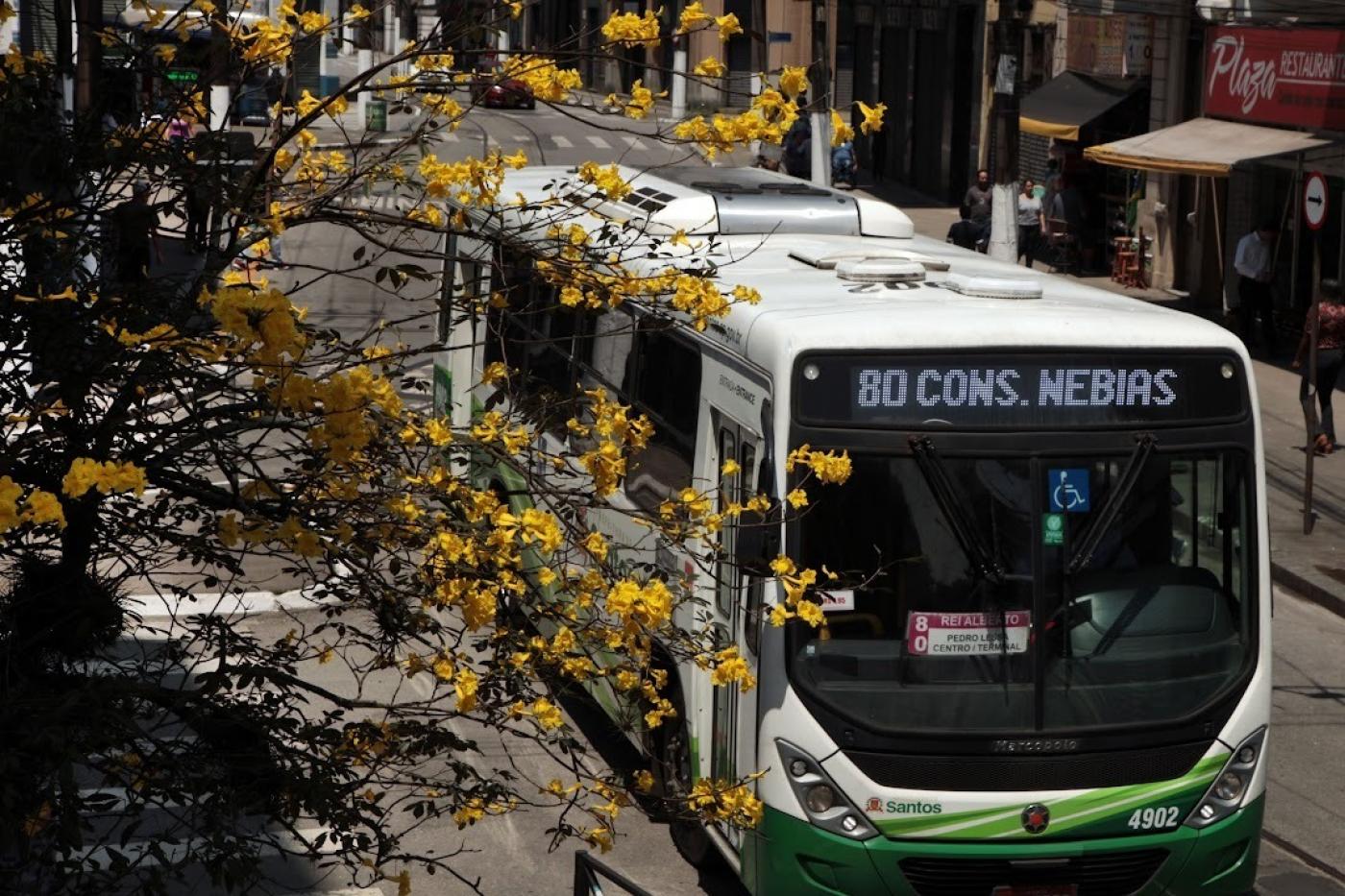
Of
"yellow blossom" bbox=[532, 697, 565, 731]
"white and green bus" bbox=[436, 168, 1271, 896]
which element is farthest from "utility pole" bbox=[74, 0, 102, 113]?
"yellow blossom" bbox=[532, 697, 565, 731]

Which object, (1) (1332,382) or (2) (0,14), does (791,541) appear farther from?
(1) (1332,382)

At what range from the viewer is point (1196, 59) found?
94.6 ft

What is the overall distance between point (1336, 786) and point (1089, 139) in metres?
23.9

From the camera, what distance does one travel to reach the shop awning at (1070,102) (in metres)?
31.0

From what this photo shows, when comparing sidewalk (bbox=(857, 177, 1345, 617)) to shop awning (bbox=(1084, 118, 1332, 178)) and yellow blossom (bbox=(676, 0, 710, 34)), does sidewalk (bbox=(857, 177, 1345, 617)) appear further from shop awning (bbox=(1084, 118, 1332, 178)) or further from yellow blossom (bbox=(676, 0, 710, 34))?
yellow blossom (bbox=(676, 0, 710, 34))

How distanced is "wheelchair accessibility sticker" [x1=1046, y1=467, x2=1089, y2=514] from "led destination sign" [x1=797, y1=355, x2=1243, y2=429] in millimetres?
190

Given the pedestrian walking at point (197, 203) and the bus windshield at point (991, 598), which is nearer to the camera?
the pedestrian walking at point (197, 203)

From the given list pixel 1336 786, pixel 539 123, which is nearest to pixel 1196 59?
pixel 1336 786

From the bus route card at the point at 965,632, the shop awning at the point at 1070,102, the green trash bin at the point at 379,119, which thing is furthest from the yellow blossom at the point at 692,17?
the shop awning at the point at 1070,102

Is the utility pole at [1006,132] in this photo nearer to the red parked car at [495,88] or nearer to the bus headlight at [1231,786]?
the bus headlight at [1231,786]

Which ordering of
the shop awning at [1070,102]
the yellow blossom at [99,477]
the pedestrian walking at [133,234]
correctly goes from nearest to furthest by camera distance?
the yellow blossom at [99,477] → the pedestrian walking at [133,234] → the shop awning at [1070,102]

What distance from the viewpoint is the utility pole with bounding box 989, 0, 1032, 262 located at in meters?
21.9

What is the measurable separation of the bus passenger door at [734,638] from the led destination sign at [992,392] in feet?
1.47

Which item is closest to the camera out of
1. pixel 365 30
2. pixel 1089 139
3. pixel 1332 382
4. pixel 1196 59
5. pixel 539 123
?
pixel 365 30
